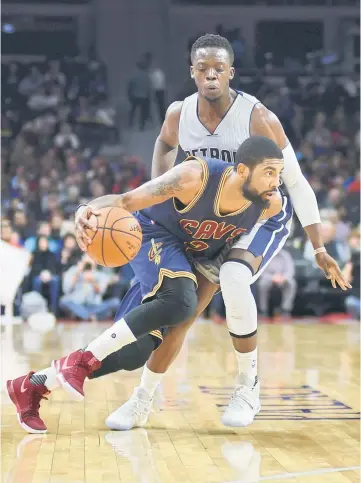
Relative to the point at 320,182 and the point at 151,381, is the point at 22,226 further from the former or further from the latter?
the point at 151,381

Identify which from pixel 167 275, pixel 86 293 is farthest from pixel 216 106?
pixel 86 293

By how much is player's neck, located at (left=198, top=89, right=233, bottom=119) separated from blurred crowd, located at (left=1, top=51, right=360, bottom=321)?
20.7 ft

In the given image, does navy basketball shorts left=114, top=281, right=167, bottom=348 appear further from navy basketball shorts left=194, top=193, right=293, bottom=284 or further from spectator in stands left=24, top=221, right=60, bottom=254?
spectator in stands left=24, top=221, right=60, bottom=254

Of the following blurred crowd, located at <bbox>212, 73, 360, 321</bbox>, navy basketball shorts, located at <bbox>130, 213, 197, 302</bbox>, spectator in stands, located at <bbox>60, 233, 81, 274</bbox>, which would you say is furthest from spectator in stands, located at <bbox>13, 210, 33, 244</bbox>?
navy basketball shorts, located at <bbox>130, 213, 197, 302</bbox>

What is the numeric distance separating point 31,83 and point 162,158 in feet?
39.0

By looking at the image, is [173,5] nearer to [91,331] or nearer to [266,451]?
[91,331]

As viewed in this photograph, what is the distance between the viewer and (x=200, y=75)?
168 inches

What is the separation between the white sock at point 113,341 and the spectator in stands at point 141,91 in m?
11.9

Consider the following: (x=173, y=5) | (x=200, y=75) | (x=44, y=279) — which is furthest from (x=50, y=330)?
(x=173, y=5)

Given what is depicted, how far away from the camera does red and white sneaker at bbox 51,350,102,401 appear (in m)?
3.84

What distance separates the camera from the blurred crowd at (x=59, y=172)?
10.8m

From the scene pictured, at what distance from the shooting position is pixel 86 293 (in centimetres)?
1076

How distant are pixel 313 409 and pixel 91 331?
4.86m

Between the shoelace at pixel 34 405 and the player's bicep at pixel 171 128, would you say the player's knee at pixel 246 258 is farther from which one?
the shoelace at pixel 34 405
